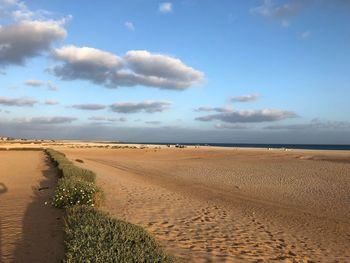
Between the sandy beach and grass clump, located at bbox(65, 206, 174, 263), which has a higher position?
grass clump, located at bbox(65, 206, 174, 263)

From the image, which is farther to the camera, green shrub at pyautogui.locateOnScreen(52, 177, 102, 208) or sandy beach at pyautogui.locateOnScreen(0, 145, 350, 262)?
green shrub at pyautogui.locateOnScreen(52, 177, 102, 208)

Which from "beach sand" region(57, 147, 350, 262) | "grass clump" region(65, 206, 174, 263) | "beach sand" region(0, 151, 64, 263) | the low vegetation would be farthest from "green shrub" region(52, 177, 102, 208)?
"grass clump" region(65, 206, 174, 263)

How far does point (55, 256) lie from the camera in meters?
8.06

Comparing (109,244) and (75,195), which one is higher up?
(109,244)

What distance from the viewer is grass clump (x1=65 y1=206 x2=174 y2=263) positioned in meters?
5.86

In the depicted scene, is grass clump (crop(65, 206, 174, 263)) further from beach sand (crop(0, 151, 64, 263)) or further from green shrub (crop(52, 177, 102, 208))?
green shrub (crop(52, 177, 102, 208))

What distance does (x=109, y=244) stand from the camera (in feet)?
21.1

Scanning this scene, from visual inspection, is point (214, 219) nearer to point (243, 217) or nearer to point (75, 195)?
point (243, 217)

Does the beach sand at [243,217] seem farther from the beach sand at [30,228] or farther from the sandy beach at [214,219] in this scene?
the beach sand at [30,228]

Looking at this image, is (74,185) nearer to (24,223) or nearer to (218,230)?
(24,223)

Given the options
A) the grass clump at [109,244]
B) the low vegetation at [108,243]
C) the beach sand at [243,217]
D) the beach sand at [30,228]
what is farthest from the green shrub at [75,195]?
the grass clump at [109,244]

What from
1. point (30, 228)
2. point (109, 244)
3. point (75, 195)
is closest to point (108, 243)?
point (109, 244)

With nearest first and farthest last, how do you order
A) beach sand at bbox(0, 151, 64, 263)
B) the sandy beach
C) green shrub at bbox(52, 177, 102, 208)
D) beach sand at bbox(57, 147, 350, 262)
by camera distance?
beach sand at bbox(0, 151, 64, 263) → the sandy beach → beach sand at bbox(57, 147, 350, 262) → green shrub at bbox(52, 177, 102, 208)

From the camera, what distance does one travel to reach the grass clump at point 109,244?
5855 millimetres
